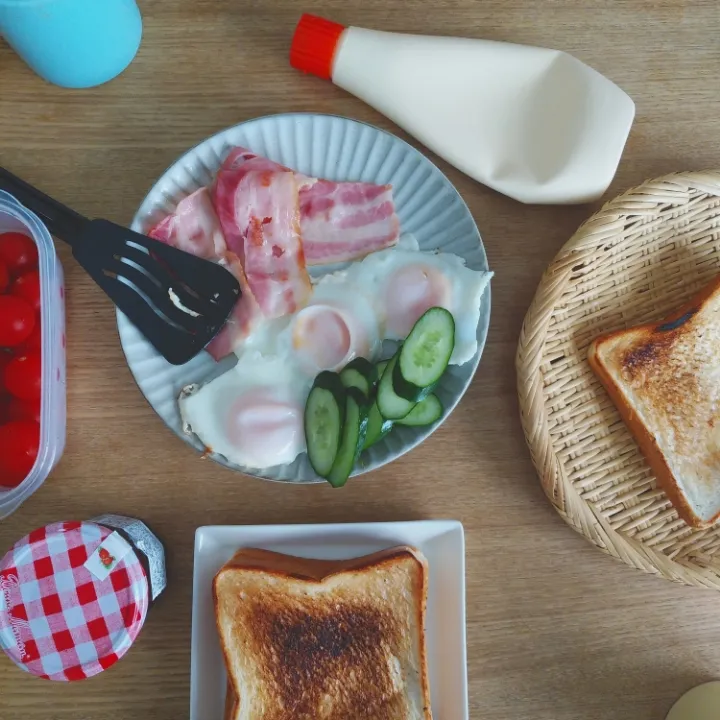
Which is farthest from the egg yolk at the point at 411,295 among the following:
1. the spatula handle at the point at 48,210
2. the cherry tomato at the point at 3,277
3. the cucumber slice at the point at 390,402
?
the cherry tomato at the point at 3,277

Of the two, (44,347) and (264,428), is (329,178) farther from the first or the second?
(44,347)

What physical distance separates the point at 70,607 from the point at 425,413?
0.63 metres

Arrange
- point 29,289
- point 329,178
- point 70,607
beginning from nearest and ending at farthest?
1. point 70,607
2. point 29,289
3. point 329,178

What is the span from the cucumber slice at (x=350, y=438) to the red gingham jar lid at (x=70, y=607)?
35 cm

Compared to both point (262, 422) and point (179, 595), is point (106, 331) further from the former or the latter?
point (179, 595)

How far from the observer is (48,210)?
1.18 metres

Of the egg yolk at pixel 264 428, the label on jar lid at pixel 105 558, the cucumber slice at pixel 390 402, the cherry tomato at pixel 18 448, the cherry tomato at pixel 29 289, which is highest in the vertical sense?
the cherry tomato at pixel 29 289

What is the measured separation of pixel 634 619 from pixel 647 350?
1.60ft

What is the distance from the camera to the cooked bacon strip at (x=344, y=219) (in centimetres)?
125

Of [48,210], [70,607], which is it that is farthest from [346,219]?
[70,607]

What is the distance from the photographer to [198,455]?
1266 millimetres

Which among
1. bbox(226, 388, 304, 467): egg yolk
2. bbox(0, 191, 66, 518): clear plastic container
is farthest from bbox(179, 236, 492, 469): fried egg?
bbox(0, 191, 66, 518): clear plastic container

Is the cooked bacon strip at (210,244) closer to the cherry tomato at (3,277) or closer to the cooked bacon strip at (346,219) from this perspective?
the cooked bacon strip at (346,219)

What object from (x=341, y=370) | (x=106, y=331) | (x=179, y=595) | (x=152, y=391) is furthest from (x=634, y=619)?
(x=106, y=331)
